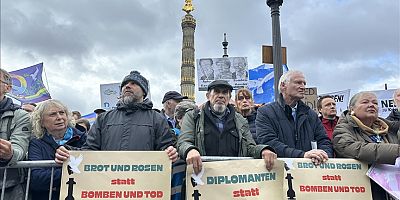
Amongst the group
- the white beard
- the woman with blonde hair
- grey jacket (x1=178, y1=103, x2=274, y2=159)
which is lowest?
grey jacket (x1=178, y1=103, x2=274, y2=159)

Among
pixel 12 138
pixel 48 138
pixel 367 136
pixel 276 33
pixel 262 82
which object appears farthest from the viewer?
pixel 262 82

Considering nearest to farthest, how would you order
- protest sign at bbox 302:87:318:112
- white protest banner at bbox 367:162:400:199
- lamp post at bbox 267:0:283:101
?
1. white protest banner at bbox 367:162:400:199
2. lamp post at bbox 267:0:283:101
3. protest sign at bbox 302:87:318:112

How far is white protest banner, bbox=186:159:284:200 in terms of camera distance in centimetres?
328

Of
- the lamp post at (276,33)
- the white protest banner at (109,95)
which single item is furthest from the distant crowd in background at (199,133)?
the white protest banner at (109,95)

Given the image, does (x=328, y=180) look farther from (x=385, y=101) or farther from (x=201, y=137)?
(x=385, y=101)

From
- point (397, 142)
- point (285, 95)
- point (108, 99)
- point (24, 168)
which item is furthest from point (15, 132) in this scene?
point (108, 99)

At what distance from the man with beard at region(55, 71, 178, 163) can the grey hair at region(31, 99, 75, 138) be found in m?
0.33

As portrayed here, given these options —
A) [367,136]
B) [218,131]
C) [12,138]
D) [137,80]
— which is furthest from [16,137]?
[367,136]

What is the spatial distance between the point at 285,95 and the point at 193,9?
46.8m

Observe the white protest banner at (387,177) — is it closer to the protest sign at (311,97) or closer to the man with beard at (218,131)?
the man with beard at (218,131)

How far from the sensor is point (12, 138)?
136 inches

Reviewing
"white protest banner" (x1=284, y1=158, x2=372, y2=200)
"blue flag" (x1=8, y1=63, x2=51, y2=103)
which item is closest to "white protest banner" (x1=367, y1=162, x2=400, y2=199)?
"white protest banner" (x1=284, y1=158, x2=372, y2=200)

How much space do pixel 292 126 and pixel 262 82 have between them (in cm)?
601

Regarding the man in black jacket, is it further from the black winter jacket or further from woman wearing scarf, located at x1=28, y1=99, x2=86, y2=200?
woman wearing scarf, located at x1=28, y1=99, x2=86, y2=200
